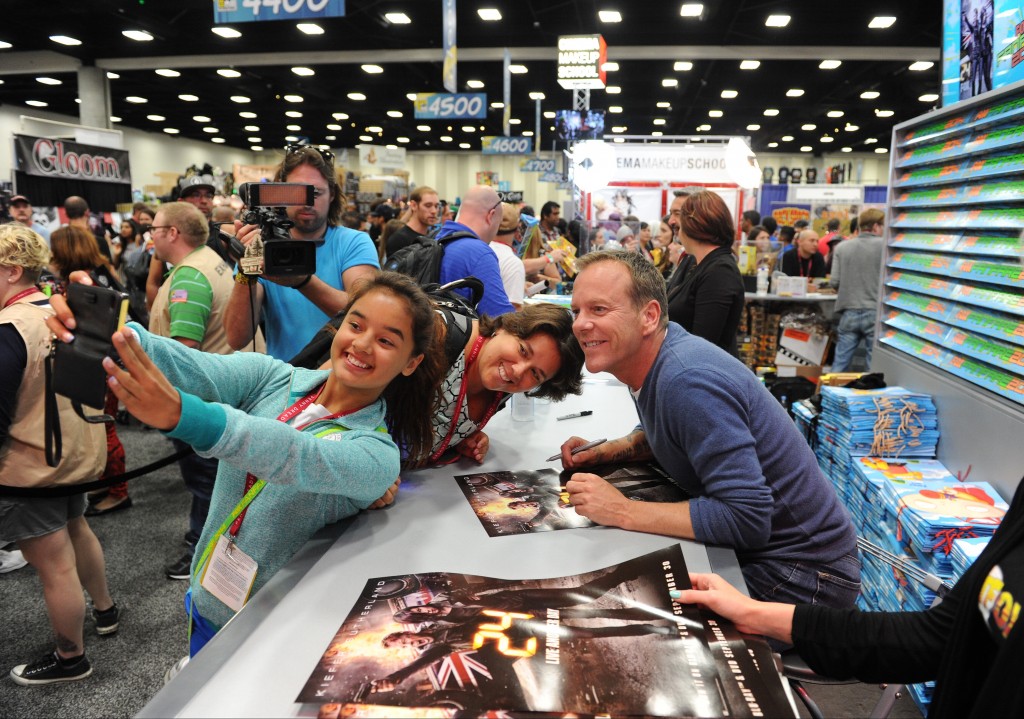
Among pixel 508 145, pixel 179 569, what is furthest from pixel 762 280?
pixel 508 145

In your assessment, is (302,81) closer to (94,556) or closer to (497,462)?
(94,556)

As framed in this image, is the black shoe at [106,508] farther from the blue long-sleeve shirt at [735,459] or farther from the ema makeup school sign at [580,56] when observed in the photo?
the ema makeup school sign at [580,56]

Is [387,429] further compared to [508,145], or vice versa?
[508,145]

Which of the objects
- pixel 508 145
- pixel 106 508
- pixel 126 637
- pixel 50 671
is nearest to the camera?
pixel 50 671

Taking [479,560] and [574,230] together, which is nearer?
[479,560]

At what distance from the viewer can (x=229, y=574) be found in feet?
4.50

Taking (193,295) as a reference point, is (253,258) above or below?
above

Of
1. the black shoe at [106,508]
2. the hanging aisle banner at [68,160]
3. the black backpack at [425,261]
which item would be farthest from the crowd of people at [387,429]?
the hanging aisle banner at [68,160]

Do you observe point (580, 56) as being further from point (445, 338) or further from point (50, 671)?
point (50, 671)

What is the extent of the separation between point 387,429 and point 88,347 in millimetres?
702

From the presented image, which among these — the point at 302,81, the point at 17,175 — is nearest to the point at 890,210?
the point at 17,175

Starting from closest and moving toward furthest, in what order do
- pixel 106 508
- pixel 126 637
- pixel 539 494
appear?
pixel 539 494, pixel 126 637, pixel 106 508

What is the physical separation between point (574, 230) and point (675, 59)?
215 inches

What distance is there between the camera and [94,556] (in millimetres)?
2803
